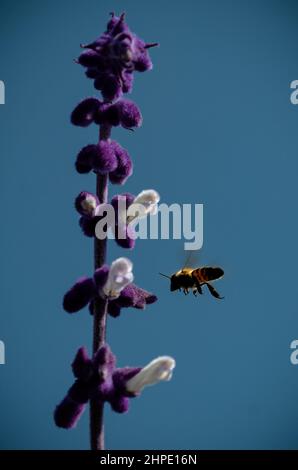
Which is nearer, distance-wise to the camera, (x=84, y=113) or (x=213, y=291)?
(x=84, y=113)

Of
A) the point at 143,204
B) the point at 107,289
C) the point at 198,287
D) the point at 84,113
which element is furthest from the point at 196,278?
the point at 84,113

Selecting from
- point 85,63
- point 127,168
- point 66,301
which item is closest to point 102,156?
point 127,168

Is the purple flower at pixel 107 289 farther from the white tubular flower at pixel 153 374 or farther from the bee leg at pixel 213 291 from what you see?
the bee leg at pixel 213 291

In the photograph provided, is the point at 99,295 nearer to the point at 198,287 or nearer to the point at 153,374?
the point at 153,374

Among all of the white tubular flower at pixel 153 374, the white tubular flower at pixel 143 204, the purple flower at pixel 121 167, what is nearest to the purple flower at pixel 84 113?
the purple flower at pixel 121 167

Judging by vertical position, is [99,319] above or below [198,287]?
below

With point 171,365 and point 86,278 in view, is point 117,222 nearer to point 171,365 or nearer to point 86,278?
point 86,278

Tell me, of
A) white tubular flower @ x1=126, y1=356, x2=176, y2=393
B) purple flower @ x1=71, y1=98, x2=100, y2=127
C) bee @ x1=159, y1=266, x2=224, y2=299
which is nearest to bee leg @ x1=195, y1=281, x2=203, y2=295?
bee @ x1=159, y1=266, x2=224, y2=299
